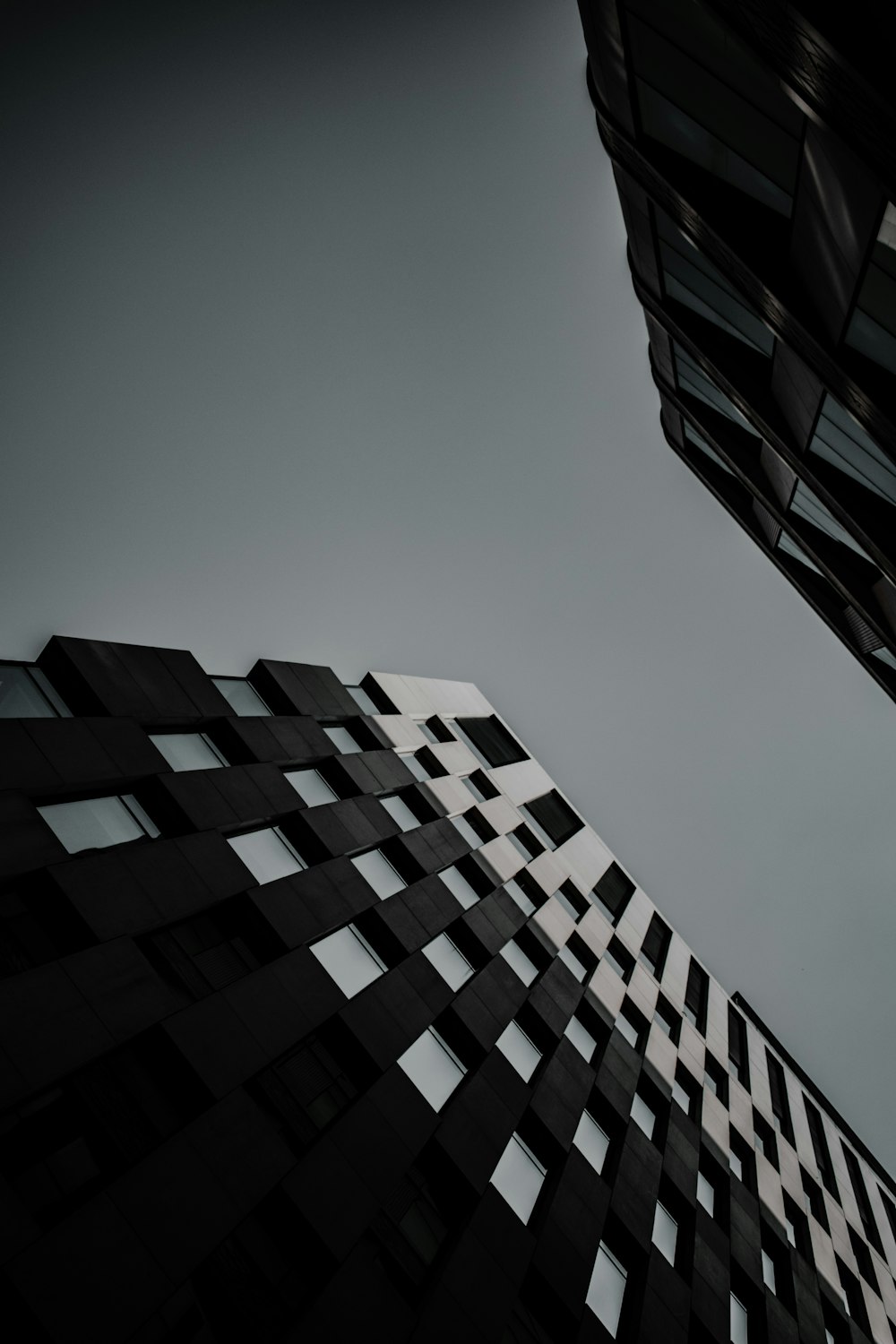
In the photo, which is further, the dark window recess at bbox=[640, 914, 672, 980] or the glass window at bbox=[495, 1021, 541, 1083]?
the dark window recess at bbox=[640, 914, 672, 980]

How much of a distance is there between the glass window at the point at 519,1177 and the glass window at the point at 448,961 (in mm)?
3953

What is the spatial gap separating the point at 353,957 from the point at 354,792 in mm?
6305

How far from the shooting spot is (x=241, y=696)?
936 inches

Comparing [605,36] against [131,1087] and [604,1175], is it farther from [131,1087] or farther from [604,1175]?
[604,1175]

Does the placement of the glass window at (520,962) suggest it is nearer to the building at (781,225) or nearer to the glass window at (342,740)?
the glass window at (342,740)

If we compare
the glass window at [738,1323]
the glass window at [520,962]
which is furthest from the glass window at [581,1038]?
the glass window at [738,1323]

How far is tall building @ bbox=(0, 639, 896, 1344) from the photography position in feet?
37.8

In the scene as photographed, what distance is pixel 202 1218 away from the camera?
38.5 feet

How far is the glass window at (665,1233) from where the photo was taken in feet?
71.9

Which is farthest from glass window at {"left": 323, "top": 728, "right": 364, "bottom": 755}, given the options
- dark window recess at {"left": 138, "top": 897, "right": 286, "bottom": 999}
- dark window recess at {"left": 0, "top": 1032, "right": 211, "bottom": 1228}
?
dark window recess at {"left": 0, "top": 1032, "right": 211, "bottom": 1228}

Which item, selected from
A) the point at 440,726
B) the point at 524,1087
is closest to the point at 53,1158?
the point at 524,1087

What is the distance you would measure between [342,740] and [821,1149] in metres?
35.3

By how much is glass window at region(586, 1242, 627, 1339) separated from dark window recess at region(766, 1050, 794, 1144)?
23087 millimetres

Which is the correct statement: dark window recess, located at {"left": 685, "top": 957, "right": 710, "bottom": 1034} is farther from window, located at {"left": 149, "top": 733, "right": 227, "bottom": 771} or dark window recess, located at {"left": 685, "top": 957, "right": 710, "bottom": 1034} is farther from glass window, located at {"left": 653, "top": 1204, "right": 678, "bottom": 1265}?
window, located at {"left": 149, "top": 733, "right": 227, "bottom": 771}
